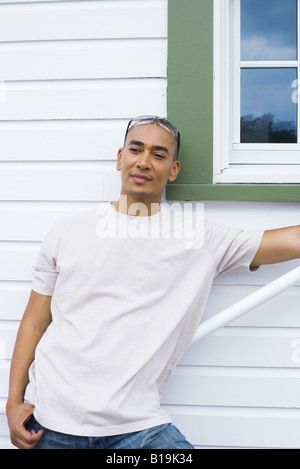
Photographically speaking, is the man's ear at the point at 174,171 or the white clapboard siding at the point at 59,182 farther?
the white clapboard siding at the point at 59,182

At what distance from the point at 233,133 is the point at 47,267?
3.37 ft

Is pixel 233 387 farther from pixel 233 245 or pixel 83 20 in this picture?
pixel 83 20

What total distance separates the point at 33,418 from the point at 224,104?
4.93ft

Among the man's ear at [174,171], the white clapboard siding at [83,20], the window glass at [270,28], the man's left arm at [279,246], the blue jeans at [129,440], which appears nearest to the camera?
the blue jeans at [129,440]

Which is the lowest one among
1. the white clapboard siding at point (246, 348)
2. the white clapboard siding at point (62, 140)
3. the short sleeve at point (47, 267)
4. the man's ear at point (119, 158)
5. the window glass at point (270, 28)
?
the white clapboard siding at point (246, 348)

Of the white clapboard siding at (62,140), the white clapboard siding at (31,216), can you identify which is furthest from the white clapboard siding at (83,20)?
the white clapboard siding at (31,216)

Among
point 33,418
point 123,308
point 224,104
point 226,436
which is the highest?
point 224,104

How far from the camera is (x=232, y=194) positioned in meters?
1.87

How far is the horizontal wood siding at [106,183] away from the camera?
1904 millimetres

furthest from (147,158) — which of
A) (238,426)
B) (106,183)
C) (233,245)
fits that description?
(238,426)

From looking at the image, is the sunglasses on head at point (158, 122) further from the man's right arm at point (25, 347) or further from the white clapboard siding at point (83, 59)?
the man's right arm at point (25, 347)

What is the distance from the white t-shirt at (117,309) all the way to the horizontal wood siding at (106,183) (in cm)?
22
